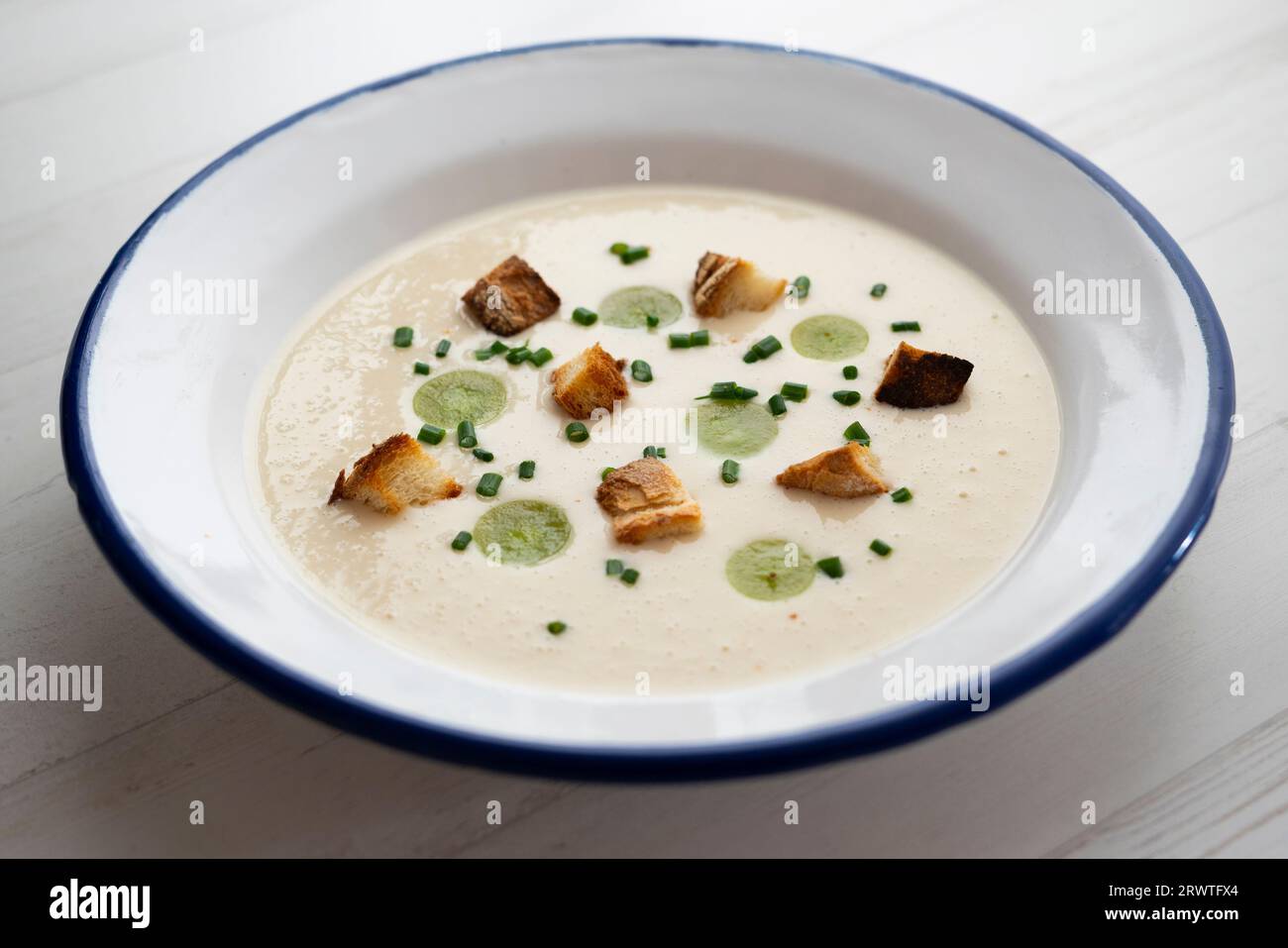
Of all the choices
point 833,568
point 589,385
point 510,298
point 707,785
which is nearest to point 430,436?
point 589,385

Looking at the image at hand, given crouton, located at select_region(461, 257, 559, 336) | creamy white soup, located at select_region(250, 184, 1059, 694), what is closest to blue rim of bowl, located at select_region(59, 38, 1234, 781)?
creamy white soup, located at select_region(250, 184, 1059, 694)

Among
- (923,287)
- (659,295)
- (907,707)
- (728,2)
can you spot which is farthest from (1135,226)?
(728,2)

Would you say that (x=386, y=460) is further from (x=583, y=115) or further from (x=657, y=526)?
(x=583, y=115)

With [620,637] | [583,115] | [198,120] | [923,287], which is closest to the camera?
[620,637]

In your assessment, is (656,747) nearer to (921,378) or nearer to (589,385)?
(589,385)

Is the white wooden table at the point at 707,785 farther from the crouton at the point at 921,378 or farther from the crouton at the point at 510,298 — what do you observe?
the crouton at the point at 510,298

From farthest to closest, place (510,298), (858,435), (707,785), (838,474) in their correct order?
(510,298) < (858,435) < (838,474) < (707,785)

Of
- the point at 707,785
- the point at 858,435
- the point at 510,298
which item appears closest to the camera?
the point at 707,785
